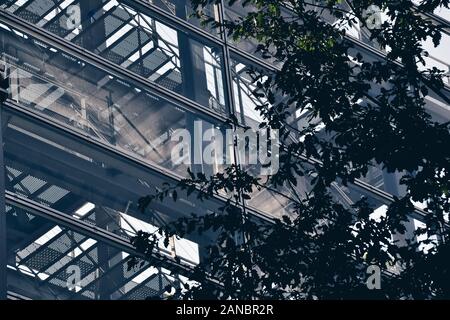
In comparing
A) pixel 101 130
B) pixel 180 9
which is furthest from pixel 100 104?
pixel 180 9

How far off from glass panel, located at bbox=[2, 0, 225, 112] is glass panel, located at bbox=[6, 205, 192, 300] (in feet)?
12.3

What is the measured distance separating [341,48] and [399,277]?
7.58 ft

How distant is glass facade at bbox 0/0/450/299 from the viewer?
17031 millimetres

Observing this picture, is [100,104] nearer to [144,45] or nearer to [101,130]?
[101,130]

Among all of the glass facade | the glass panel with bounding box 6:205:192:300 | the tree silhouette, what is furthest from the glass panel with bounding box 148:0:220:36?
the tree silhouette

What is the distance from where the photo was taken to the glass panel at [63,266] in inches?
658

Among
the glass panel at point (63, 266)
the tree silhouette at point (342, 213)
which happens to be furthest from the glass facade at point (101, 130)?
the tree silhouette at point (342, 213)

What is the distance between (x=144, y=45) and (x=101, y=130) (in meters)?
2.90

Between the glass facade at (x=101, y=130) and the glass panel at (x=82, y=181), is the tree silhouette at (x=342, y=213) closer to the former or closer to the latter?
the glass facade at (x=101, y=130)

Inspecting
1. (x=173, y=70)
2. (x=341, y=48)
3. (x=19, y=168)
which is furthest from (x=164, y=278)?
(x=341, y=48)

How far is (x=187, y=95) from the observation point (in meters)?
20.5

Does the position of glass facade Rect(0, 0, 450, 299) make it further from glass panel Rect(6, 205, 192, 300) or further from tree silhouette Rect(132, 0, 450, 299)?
tree silhouette Rect(132, 0, 450, 299)

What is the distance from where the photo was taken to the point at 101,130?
18453mm

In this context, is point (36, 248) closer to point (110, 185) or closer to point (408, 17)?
point (110, 185)
